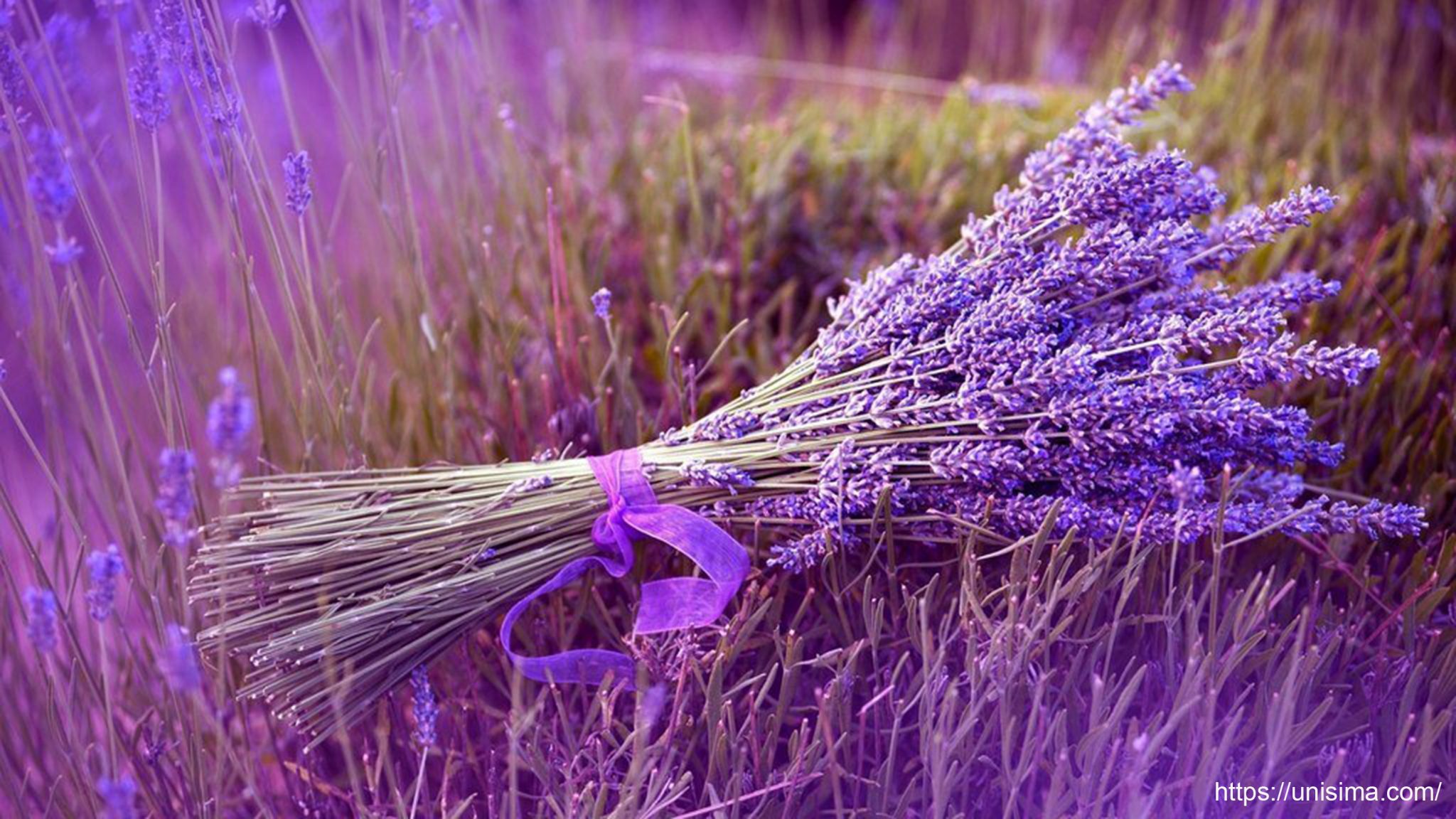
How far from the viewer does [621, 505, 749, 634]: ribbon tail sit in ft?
3.88

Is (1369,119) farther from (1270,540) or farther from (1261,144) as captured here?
(1270,540)

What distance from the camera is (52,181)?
3.41ft

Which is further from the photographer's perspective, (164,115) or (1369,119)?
(1369,119)

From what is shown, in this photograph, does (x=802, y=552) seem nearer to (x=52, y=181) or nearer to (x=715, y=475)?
(x=715, y=475)

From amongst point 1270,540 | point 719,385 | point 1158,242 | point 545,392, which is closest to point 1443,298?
point 1270,540

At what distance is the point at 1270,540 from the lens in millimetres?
1313

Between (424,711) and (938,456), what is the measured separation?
23.8 inches

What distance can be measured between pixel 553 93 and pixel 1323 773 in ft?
7.76

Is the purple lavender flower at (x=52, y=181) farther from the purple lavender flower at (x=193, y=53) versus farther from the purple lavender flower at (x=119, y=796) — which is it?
the purple lavender flower at (x=119, y=796)

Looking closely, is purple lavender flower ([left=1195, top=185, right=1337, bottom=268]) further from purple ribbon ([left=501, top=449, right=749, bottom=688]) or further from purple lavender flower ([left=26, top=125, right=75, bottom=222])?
purple lavender flower ([left=26, top=125, right=75, bottom=222])

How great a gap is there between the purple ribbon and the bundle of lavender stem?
3 cm

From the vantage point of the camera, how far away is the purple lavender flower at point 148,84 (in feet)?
3.81

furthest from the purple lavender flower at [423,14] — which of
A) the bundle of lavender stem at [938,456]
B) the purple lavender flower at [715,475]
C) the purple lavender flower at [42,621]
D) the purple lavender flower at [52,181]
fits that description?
the purple lavender flower at [42,621]

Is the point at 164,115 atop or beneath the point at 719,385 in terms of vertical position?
atop
